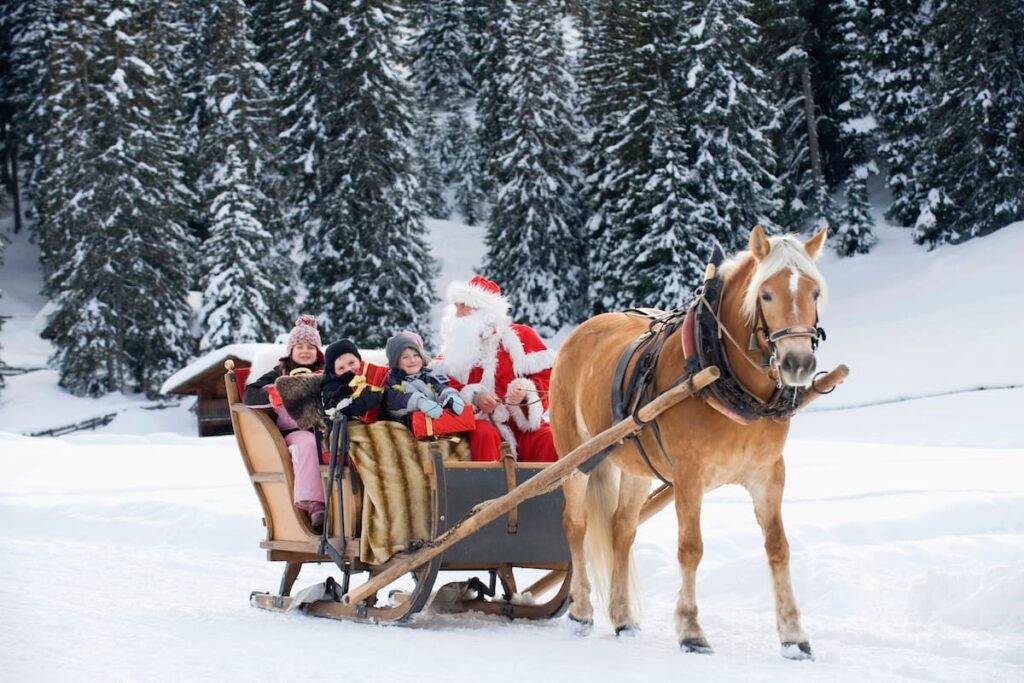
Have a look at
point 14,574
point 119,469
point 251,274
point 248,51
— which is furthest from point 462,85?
point 14,574

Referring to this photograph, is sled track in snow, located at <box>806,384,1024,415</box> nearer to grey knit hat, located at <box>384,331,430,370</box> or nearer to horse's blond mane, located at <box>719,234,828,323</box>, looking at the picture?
grey knit hat, located at <box>384,331,430,370</box>

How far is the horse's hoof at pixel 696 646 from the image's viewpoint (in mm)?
5082

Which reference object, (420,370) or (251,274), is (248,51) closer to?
(251,274)

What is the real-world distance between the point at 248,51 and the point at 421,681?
35437mm

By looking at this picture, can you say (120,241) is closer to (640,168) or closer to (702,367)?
(640,168)

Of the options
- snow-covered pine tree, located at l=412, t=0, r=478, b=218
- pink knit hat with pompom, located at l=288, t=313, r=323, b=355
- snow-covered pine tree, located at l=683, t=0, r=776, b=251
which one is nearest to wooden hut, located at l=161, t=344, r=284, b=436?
snow-covered pine tree, located at l=683, t=0, r=776, b=251

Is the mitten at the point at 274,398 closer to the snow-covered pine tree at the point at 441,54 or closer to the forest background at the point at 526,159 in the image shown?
the forest background at the point at 526,159

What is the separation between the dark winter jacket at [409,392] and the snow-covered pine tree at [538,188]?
31467 mm

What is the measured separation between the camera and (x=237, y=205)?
115 feet

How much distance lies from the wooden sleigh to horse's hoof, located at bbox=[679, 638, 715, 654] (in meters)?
1.14

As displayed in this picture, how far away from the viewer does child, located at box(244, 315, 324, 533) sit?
692 cm

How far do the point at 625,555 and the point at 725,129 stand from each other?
98.8ft

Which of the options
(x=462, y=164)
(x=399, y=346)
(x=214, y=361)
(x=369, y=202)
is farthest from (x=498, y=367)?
(x=462, y=164)

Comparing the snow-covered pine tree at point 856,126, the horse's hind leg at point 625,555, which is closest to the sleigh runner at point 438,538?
the horse's hind leg at point 625,555
